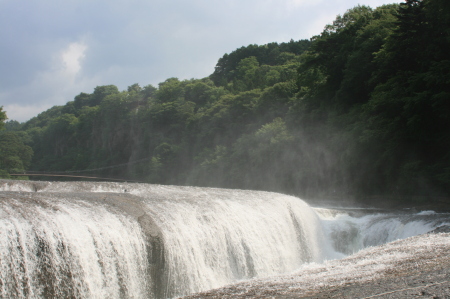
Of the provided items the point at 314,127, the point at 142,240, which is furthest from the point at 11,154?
the point at 142,240

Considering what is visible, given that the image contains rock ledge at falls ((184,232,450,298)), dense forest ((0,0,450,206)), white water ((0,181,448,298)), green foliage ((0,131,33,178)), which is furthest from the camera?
green foliage ((0,131,33,178))

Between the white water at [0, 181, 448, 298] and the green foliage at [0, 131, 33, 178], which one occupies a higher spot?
the green foliage at [0, 131, 33, 178]

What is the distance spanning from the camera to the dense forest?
2595 cm

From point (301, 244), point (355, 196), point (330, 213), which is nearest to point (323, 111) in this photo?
point (355, 196)

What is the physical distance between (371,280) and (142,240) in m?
5.23

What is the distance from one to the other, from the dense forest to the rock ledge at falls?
15.4 meters

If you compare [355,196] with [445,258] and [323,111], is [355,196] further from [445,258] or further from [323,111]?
[445,258]

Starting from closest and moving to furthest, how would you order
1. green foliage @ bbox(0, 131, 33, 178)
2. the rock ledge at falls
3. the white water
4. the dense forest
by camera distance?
1. the rock ledge at falls
2. the white water
3. the dense forest
4. green foliage @ bbox(0, 131, 33, 178)

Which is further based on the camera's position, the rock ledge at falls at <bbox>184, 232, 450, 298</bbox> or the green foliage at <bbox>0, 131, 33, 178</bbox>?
the green foliage at <bbox>0, 131, 33, 178</bbox>

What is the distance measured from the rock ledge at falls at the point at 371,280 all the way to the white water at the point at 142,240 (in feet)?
6.78

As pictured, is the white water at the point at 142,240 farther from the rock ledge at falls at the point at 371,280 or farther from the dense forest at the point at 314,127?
the dense forest at the point at 314,127

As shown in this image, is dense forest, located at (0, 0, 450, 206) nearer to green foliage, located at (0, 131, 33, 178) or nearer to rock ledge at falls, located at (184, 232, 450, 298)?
green foliage, located at (0, 131, 33, 178)

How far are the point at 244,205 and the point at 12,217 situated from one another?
8.70 m

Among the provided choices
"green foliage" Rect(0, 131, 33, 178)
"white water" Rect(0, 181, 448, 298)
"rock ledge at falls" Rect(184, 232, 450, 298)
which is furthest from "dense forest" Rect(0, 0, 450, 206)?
"rock ledge at falls" Rect(184, 232, 450, 298)
